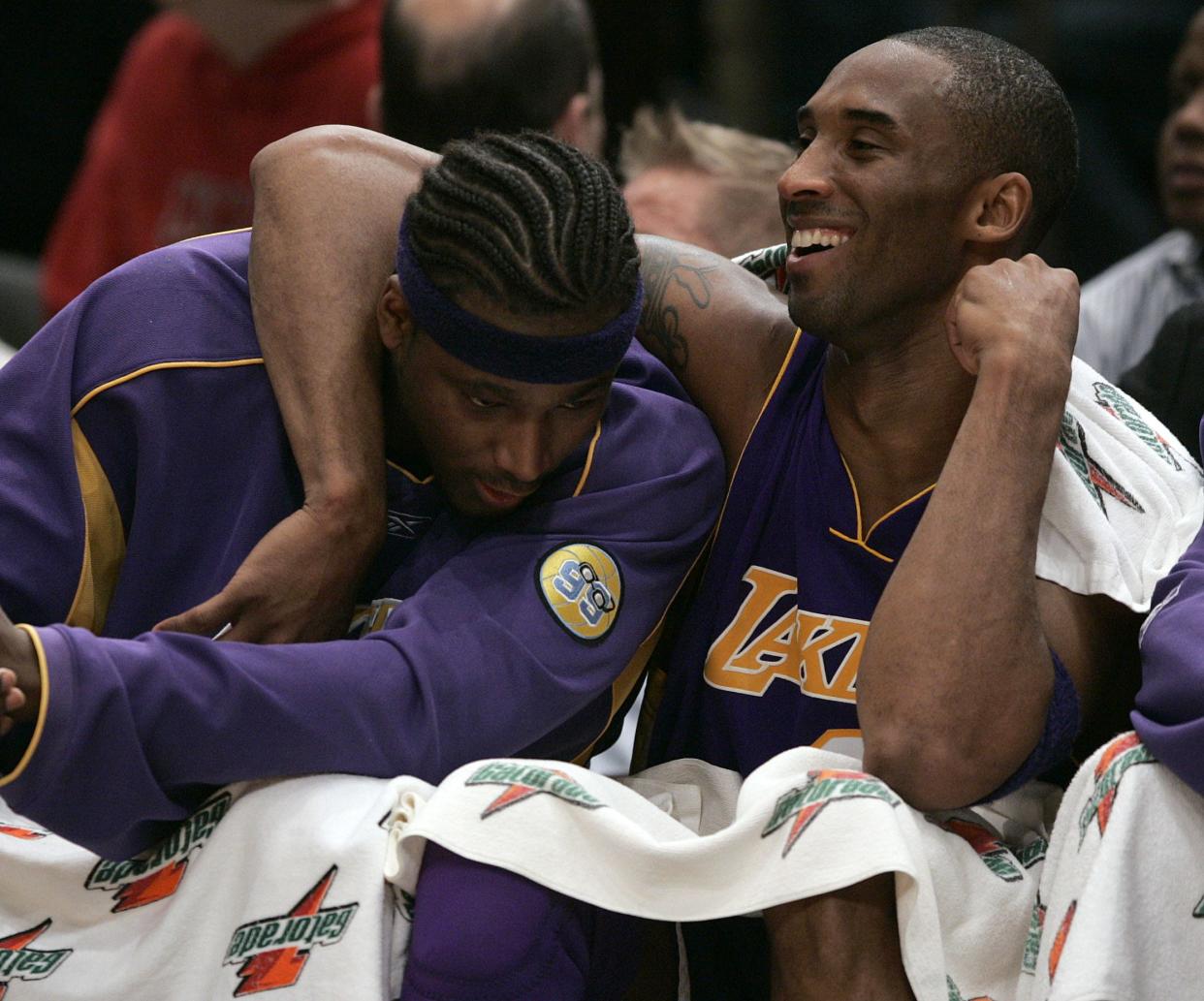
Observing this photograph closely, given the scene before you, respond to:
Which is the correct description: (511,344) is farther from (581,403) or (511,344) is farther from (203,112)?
(203,112)

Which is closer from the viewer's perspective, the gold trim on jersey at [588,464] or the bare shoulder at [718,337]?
the gold trim on jersey at [588,464]

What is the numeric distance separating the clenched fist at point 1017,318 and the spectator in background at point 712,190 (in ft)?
3.37

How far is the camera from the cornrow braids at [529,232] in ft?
6.54

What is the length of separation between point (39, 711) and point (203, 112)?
2853 millimetres

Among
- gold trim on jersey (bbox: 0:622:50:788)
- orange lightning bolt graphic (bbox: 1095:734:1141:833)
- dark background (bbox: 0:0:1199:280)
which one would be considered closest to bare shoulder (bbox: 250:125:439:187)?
gold trim on jersey (bbox: 0:622:50:788)

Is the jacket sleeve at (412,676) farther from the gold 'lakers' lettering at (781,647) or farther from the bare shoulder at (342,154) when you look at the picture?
the bare shoulder at (342,154)

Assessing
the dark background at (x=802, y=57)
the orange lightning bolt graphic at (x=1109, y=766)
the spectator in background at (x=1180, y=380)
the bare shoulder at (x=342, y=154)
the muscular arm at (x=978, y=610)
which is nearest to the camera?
the orange lightning bolt graphic at (x=1109, y=766)

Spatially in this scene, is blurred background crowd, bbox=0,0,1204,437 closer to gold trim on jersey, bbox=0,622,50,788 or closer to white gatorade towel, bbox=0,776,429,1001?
white gatorade towel, bbox=0,776,429,1001

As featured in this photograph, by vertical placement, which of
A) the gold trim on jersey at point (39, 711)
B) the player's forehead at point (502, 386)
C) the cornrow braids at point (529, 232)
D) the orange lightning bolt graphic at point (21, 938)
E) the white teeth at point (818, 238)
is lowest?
the orange lightning bolt graphic at point (21, 938)

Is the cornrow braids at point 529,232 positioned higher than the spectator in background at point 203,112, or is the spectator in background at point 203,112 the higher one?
the cornrow braids at point 529,232

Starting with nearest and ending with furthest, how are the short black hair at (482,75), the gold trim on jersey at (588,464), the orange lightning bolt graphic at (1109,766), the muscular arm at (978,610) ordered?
the orange lightning bolt graphic at (1109,766) → the muscular arm at (978,610) → the gold trim on jersey at (588,464) → the short black hair at (482,75)

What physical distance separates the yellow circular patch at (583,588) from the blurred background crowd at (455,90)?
1215 millimetres

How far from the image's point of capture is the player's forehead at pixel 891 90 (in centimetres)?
221

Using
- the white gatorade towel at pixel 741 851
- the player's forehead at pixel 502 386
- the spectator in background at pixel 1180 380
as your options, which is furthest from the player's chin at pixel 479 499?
the spectator in background at pixel 1180 380
